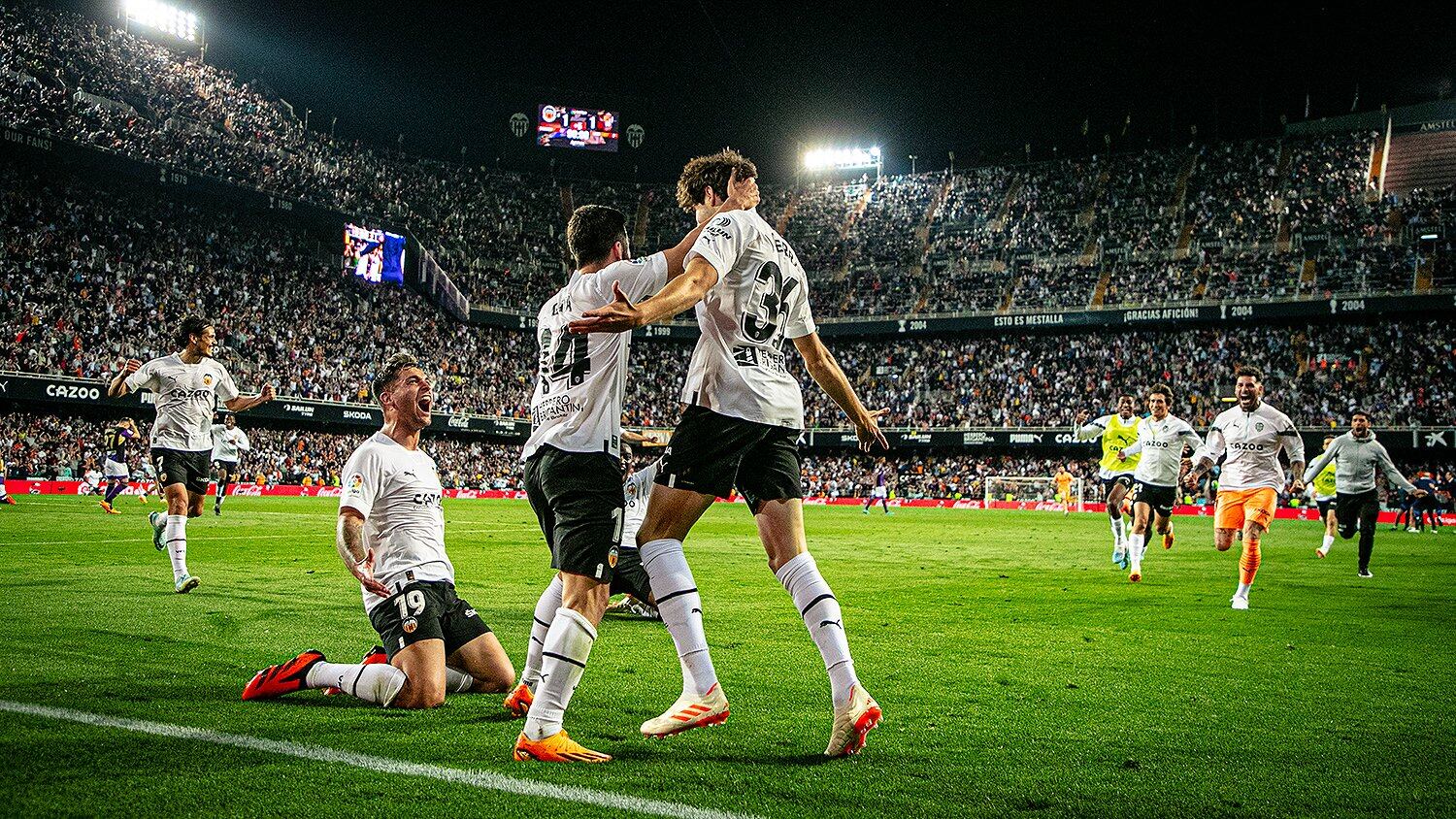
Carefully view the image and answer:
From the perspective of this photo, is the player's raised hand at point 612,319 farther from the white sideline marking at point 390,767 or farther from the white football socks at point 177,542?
the white football socks at point 177,542

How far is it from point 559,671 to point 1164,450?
13.2 meters

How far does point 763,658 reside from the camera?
700 centimetres

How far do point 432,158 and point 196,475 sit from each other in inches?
2219

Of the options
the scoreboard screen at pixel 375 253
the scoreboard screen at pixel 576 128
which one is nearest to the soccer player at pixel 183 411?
the scoreboard screen at pixel 375 253

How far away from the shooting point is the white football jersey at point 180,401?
10547 mm

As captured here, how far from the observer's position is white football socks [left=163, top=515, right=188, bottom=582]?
9.95 meters

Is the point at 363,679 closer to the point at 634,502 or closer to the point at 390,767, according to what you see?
the point at 390,767

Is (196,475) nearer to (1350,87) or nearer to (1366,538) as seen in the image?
(1366,538)

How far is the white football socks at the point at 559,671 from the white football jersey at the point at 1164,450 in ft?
42.7

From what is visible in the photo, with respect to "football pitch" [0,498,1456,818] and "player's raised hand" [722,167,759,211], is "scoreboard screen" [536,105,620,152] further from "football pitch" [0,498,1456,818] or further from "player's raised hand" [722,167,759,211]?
"player's raised hand" [722,167,759,211]

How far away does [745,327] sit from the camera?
16.3 feet

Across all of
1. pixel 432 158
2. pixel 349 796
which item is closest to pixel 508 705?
pixel 349 796

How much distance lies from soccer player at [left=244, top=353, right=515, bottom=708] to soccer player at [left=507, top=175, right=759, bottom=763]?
56cm

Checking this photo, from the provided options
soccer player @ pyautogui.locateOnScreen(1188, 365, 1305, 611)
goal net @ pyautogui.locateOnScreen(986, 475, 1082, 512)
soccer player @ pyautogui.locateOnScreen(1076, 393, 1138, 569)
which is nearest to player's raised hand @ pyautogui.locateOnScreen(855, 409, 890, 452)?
soccer player @ pyautogui.locateOnScreen(1188, 365, 1305, 611)
